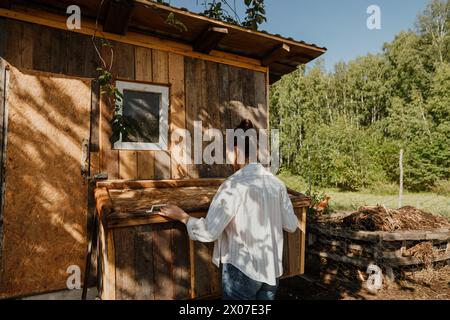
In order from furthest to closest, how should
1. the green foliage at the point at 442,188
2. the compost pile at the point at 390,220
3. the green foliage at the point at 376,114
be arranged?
the green foliage at the point at 376,114
the green foliage at the point at 442,188
the compost pile at the point at 390,220

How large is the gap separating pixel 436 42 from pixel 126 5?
42075 mm

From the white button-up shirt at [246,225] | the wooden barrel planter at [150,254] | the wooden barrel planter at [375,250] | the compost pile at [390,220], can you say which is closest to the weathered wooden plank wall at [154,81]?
the wooden barrel planter at [150,254]

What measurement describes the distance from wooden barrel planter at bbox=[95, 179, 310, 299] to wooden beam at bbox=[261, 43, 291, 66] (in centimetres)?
309

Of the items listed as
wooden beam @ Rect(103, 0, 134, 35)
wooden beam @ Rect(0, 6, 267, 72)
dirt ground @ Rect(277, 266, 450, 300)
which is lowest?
dirt ground @ Rect(277, 266, 450, 300)

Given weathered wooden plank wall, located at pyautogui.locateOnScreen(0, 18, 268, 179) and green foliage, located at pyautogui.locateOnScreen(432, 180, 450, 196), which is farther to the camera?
green foliage, located at pyautogui.locateOnScreen(432, 180, 450, 196)

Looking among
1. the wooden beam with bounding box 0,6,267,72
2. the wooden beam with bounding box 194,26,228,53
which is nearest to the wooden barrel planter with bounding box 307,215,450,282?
the wooden beam with bounding box 0,6,267,72

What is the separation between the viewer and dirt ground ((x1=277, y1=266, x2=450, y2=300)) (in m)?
5.24

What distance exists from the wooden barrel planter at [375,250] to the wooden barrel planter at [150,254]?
3.56 meters

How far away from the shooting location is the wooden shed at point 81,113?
3908 mm

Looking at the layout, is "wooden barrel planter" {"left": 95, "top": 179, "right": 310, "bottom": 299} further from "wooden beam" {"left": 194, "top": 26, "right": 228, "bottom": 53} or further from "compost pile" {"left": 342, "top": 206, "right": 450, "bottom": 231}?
"compost pile" {"left": 342, "top": 206, "right": 450, "bottom": 231}

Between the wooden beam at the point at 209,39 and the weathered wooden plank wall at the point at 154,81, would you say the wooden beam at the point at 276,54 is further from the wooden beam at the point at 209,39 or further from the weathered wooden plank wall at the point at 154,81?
the wooden beam at the point at 209,39

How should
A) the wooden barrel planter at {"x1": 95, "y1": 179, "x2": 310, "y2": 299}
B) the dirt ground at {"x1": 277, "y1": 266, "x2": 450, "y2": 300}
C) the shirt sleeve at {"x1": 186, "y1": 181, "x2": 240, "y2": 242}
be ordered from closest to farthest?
the shirt sleeve at {"x1": 186, "y1": 181, "x2": 240, "y2": 242} < the wooden barrel planter at {"x1": 95, "y1": 179, "x2": 310, "y2": 299} < the dirt ground at {"x1": 277, "y1": 266, "x2": 450, "y2": 300}

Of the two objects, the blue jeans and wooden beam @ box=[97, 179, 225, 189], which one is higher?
wooden beam @ box=[97, 179, 225, 189]

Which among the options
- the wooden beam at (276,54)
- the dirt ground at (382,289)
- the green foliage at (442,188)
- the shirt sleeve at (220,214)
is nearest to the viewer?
the shirt sleeve at (220,214)
